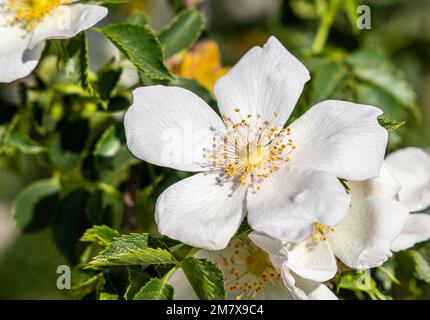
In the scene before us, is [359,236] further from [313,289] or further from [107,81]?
[107,81]

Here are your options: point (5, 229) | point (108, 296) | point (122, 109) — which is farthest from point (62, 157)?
point (5, 229)

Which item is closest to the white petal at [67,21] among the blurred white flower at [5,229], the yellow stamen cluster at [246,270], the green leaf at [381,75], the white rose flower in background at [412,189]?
the yellow stamen cluster at [246,270]

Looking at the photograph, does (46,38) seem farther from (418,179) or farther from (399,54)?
(399,54)

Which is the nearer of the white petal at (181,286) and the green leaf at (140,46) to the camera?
the white petal at (181,286)

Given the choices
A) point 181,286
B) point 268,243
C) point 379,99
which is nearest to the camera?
point 268,243

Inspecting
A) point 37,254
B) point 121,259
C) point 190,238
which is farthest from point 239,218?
point 37,254

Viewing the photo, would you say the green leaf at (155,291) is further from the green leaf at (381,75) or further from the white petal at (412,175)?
the green leaf at (381,75)

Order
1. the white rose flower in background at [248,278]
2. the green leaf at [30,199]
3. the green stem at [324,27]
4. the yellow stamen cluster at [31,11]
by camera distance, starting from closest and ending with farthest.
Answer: the white rose flower in background at [248,278] → the yellow stamen cluster at [31,11] → the green leaf at [30,199] → the green stem at [324,27]
